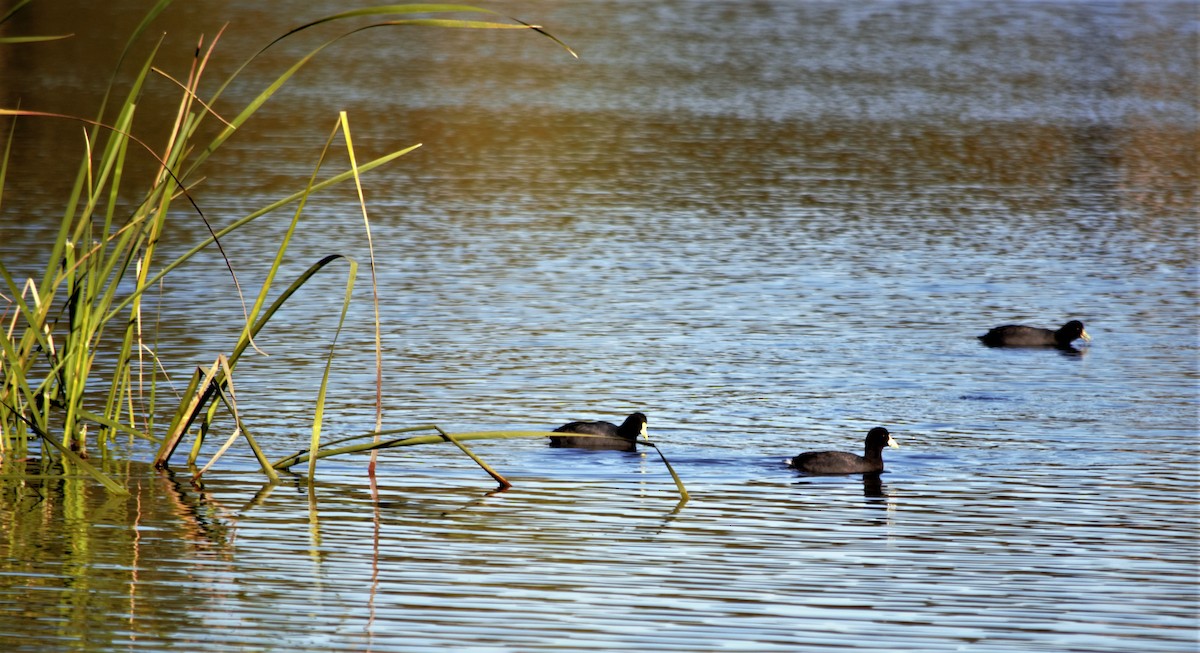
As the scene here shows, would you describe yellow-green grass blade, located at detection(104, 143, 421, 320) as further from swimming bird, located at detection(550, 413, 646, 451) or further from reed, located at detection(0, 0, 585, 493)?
swimming bird, located at detection(550, 413, 646, 451)

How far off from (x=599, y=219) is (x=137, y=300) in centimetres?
1336

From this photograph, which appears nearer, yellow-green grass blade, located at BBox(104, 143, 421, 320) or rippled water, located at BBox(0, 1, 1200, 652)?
rippled water, located at BBox(0, 1, 1200, 652)

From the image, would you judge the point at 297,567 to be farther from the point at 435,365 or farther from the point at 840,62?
the point at 840,62

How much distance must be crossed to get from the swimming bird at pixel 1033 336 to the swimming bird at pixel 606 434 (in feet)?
17.9

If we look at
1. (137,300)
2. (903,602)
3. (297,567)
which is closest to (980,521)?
(903,602)

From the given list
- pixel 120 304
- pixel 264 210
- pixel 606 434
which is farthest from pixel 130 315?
pixel 606 434

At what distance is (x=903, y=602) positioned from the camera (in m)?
8.09

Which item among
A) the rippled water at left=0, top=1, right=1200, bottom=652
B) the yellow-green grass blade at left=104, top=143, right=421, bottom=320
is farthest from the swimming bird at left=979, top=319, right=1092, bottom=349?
the yellow-green grass blade at left=104, top=143, right=421, bottom=320

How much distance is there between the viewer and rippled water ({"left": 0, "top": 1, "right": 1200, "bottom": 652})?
7879 mm

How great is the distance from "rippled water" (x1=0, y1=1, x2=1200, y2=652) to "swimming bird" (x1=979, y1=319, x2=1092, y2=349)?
0.25 meters

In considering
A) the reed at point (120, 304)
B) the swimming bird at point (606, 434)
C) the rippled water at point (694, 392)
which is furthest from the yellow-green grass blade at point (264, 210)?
the swimming bird at point (606, 434)

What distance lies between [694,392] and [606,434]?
230cm

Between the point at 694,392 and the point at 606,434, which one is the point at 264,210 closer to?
the point at 606,434

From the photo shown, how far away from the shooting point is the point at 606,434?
11.4m
